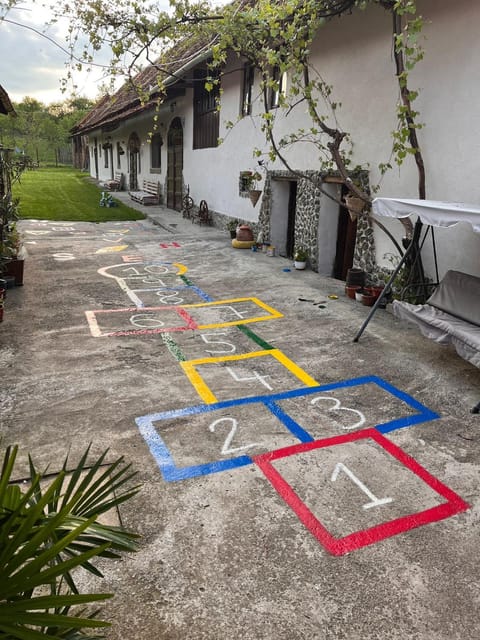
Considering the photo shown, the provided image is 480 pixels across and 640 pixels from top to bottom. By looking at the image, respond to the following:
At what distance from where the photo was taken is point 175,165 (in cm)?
1930

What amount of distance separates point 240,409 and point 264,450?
70 centimetres

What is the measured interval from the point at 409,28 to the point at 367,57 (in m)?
2.33

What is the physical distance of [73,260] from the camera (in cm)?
1044

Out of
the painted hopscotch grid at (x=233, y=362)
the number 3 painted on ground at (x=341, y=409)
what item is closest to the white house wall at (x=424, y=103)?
the painted hopscotch grid at (x=233, y=362)

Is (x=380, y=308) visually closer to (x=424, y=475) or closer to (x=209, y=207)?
(x=424, y=475)

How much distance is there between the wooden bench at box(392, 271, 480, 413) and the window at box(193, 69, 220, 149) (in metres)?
11.0

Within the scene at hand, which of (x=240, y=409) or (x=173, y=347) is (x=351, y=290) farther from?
(x=240, y=409)

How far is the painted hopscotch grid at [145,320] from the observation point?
6.30m

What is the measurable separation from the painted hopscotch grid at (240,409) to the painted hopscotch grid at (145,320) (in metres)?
2.22

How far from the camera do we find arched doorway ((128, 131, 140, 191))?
24.5 metres

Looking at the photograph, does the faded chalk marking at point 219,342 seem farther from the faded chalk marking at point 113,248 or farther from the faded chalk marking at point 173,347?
the faded chalk marking at point 113,248

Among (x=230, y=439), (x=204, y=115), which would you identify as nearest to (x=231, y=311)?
(x=230, y=439)

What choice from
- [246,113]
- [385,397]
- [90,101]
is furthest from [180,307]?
[90,101]

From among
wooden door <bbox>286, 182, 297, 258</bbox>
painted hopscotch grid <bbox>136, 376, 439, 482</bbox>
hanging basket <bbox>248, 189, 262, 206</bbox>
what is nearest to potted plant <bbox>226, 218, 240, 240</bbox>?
hanging basket <bbox>248, 189, 262, 206</bbox>
